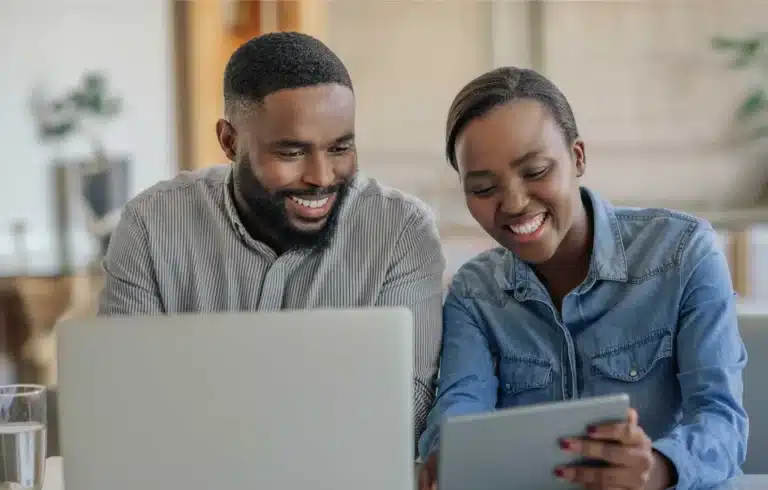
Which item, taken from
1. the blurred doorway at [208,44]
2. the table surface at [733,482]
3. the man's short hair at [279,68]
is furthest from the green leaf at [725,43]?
the table surface at [733,482]

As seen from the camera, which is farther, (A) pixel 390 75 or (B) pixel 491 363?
(A) pixel 390 75

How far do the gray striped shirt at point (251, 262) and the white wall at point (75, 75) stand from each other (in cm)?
229

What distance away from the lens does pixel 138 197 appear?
172cm

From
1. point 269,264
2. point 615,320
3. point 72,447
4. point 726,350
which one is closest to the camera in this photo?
point 72,447

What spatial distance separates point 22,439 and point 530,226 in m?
0.73

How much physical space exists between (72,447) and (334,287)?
76 cm

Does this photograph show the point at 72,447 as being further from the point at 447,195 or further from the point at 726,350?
the point at 447,195

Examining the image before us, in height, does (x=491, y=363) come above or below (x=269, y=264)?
below

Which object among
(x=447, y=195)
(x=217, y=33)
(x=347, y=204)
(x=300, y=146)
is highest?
(x=217, y=33)

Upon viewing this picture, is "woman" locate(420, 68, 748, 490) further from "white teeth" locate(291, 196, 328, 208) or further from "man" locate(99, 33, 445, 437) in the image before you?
"white teeth" locate(291, 196, 328, 208)

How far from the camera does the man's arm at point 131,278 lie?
1.63 m

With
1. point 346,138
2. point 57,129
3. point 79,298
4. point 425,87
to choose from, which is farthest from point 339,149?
point 425,87

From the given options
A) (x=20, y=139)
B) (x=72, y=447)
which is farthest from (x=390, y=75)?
(x=72, y=447)

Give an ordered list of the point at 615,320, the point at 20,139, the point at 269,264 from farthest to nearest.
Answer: the point at 20,139, the point at 269,264, the point at 615,320
